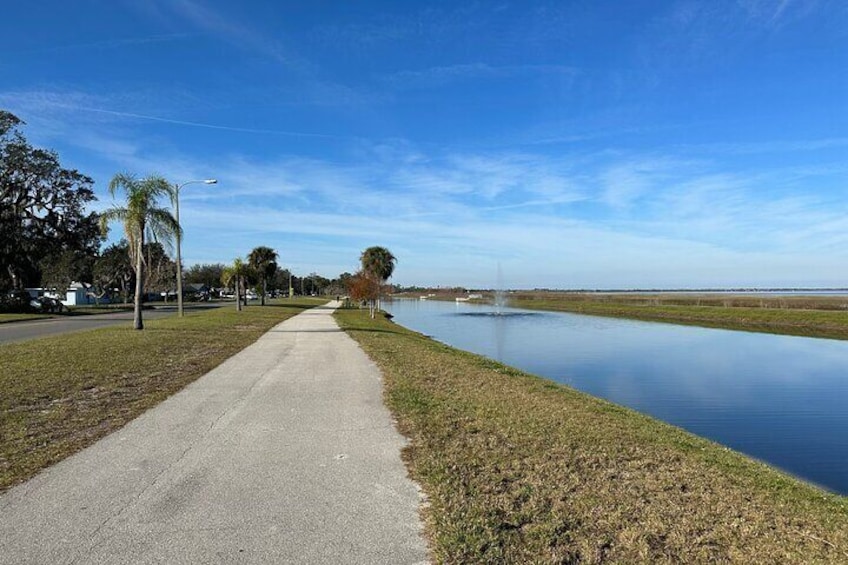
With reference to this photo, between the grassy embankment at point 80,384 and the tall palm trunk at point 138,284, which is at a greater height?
the tall palm trunk at point 138,284

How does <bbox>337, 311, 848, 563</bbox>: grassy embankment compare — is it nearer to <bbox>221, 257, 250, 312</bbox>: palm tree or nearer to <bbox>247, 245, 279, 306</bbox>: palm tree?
<bbox>221, 257, 250, 312</bbox>: palm tree

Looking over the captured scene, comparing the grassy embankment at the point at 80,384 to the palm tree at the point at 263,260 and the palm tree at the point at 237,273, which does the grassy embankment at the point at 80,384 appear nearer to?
the palm tree at the point at 237,273

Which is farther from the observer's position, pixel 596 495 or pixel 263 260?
pixel 263 260

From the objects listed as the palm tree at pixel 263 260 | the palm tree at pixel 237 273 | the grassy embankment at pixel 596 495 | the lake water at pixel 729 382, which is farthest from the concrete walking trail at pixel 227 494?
the palm tree at pixel 263 260

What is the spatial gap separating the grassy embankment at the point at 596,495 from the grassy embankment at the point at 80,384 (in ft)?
12.0

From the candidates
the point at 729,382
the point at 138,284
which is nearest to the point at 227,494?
the point at 729,382

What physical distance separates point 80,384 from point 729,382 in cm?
1566

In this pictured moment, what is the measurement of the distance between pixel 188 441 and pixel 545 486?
12.8 feet

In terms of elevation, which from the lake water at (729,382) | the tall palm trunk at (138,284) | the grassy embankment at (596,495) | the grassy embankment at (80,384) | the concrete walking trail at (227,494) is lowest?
the lake water at (729,382)

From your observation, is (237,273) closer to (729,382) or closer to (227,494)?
(729,382)

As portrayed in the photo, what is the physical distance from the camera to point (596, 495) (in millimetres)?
4969

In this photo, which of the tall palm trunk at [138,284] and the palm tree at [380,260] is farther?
→ the palm tree at [380,260]

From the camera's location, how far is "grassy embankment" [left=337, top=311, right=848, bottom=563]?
393cm

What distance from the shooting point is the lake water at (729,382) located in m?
9.82
